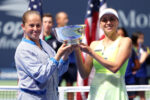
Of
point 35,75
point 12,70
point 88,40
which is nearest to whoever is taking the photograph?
point 35,75

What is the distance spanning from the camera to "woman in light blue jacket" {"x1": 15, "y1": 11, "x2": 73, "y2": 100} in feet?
10.5

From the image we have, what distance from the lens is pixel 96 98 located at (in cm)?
369

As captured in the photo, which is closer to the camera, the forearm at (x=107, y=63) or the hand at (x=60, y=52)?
the hand at (x=60, y=52)

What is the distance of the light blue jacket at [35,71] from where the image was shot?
320 centimetres

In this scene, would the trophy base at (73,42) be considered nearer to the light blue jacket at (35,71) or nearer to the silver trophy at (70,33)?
the silver trophy at (70,33)

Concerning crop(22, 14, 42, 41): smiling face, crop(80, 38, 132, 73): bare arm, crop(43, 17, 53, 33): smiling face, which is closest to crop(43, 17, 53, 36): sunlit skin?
crop(43, 17, 53, 33): smiling face

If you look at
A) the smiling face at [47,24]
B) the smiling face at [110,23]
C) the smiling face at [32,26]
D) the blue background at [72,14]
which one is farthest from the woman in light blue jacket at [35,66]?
the blue background at [72,14]

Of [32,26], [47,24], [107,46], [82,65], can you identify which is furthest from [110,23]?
[47,24]

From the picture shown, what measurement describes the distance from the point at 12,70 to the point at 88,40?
461 cm

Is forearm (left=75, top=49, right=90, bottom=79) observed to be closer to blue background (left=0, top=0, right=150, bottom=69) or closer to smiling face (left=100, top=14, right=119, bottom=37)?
smiling face (left=100, top=14, right=119, bottom=37)

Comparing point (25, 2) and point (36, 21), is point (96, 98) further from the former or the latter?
point (25, 2)

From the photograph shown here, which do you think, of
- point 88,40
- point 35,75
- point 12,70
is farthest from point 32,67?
point 12,70

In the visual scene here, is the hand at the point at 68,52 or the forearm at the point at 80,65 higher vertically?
the hand at the point at 68,52

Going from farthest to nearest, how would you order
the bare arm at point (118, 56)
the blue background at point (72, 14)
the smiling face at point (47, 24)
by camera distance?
the blue background at point (72, 14), the smiling face at point (47, 24), the bare arm at point (118, 56)
